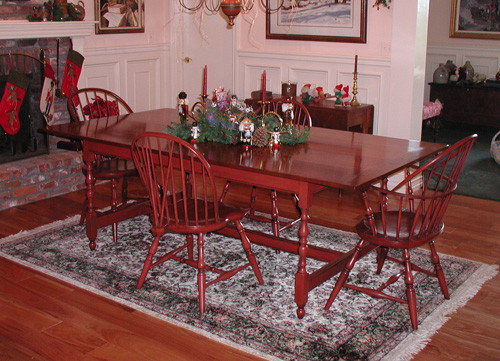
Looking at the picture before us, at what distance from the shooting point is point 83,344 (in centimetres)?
277

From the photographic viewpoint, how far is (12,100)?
4.75 m

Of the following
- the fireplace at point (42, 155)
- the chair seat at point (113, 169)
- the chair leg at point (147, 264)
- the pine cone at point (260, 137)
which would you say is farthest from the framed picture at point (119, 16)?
the chair leg at point (147, 264)

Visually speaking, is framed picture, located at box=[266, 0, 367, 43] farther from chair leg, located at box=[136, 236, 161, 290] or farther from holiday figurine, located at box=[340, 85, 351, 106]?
chair leg, located at box=[136, 236, 161, 290]

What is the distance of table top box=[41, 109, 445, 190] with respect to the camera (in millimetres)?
2793

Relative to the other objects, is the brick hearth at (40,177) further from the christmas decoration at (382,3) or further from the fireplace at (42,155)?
the christmas decoration at (382,3)

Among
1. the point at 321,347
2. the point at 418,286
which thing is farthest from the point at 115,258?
the point at 418,286

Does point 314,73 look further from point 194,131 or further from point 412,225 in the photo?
point 412,225

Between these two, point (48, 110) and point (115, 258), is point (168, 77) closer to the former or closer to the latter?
point (48, 110)

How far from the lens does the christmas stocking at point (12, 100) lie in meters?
4.71

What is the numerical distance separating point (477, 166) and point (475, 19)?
2.92 m

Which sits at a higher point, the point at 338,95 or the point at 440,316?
the point at 338,95

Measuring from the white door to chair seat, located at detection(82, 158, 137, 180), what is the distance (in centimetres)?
215

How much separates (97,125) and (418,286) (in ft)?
7.01

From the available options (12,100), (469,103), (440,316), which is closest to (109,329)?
(440,316)
